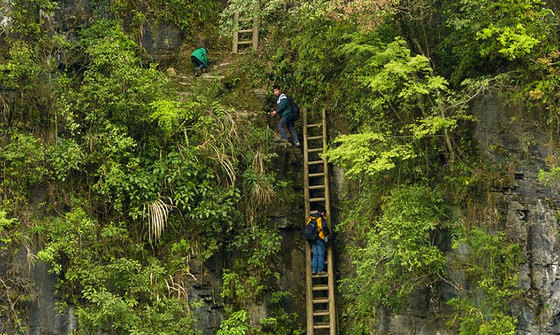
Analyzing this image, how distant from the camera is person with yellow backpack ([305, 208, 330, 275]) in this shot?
685 inches

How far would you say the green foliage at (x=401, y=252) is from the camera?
15.2 meters

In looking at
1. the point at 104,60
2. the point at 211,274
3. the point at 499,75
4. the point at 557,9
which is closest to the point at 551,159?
the point at 499,75

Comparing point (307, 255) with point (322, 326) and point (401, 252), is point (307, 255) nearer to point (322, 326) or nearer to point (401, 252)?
point (322, 326)

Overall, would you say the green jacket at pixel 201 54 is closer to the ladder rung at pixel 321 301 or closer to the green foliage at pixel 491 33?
the green foliage at pixel 491 33

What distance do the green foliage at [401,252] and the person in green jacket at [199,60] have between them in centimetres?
584

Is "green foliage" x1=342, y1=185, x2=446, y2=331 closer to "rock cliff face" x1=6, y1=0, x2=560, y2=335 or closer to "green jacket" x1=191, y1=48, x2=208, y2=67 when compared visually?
"rock cliff face" x1=6, y1=0, x2=560, y2=335

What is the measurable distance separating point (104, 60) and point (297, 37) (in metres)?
4.17

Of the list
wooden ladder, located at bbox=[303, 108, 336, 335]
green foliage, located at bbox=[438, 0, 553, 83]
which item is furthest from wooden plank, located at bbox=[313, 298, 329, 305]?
green foliage, located at bbox=[438, 0, 553, 83]

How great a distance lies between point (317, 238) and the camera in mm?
17422

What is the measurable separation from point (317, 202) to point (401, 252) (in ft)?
12.0

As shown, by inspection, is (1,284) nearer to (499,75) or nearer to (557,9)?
(499,75)

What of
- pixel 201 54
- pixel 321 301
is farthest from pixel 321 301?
pixel 201 54

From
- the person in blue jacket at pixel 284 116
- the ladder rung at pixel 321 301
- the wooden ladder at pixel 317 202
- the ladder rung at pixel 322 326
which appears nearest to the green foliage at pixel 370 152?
the wooden ladder at pixel 317 202

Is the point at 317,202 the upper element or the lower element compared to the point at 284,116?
lower
